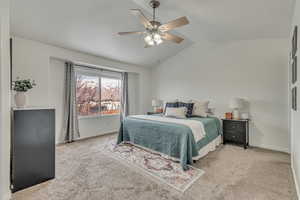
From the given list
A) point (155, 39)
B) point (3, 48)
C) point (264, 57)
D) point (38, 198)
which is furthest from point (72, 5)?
point (264, 57)

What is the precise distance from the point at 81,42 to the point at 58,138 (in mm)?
2512

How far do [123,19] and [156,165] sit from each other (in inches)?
115

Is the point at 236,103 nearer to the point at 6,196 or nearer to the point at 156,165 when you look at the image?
the point at 156,165

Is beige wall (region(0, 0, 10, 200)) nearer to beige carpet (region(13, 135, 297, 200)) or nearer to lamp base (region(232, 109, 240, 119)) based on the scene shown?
beige carpet (region(13, 135, 297, 200))

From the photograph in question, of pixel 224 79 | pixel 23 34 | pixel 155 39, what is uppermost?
pixel 23 34

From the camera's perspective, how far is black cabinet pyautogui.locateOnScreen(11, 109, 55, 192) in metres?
1.94

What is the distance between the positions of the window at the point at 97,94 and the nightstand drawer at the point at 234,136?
3.53 m

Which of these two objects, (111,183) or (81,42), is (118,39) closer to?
(81,42)

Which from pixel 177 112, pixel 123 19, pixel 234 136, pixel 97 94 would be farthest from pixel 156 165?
pixel 97 94

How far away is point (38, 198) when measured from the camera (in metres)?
1.84

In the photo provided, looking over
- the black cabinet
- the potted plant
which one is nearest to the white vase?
the potted plant

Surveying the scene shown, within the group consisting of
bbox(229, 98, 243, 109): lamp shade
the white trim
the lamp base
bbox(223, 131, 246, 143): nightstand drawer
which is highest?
bbox(229, 98, 243, 109): lamp shade

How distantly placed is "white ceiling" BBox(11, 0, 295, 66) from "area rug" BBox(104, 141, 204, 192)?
266 cm

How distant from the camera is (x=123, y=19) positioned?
124 inches
